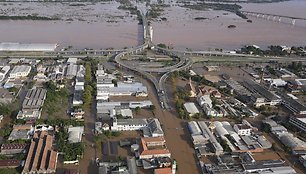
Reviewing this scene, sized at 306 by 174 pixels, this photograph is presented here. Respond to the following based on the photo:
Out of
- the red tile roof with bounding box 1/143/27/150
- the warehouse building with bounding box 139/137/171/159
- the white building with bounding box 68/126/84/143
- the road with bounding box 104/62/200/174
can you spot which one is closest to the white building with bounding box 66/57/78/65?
the road with bounding box 104/62/200/174

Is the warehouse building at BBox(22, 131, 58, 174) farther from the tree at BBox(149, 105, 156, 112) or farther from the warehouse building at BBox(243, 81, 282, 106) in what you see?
the warehouse building at BBox(243, 81, 282, 106)

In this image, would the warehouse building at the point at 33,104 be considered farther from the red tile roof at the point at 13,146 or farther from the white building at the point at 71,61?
the white building at the point at 71,61

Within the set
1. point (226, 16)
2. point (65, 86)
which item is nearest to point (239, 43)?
point (226, 16)

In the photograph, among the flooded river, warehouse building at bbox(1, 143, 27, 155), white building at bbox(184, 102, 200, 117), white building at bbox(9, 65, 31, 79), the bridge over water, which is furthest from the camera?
the bridge over water

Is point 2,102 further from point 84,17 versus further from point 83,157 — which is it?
point 84,17

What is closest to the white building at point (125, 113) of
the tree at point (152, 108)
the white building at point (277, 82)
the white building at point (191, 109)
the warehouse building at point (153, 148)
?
the tree at point (152, 108)
